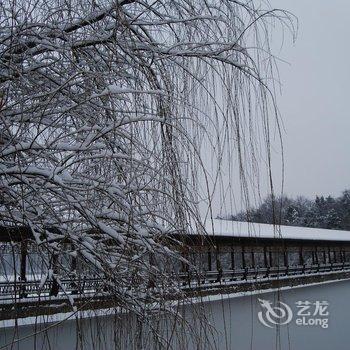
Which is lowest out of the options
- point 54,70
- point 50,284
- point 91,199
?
point 50,284

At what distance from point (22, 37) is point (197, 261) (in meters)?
1.06

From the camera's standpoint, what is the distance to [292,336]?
28.9ft

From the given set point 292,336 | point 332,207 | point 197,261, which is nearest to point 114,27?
point 197,261

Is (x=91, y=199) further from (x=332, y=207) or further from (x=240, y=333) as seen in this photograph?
(x=332, y=207)
